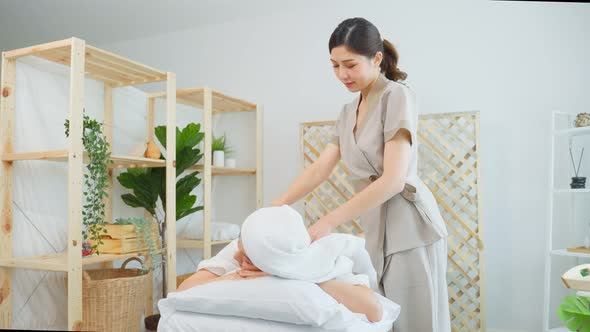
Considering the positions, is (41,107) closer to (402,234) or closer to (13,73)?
(13,73)

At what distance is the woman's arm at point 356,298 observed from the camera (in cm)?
115

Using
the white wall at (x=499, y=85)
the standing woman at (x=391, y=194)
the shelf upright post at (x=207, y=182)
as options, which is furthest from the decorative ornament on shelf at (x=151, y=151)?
the standing woman at (x=391, y=194)

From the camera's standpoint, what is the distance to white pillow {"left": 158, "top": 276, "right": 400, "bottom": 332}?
3.46 feet

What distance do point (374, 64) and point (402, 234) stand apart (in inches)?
20.3

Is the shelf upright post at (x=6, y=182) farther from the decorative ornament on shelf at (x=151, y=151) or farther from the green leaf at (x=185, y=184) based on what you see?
the green leaf at (x=185, y=184)

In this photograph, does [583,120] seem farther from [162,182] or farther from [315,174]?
[162,182]

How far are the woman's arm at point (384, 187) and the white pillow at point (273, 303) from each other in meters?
0.23

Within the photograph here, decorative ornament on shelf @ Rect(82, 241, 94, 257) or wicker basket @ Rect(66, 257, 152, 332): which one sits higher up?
decorative ornament on shelf @ Rect(82, 241, 94, 257)

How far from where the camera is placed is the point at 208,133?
132 inches

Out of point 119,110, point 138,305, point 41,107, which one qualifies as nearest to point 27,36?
point 119,110

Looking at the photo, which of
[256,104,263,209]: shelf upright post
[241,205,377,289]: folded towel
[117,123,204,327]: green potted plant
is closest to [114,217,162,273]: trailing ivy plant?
[117,123,204,327]: green potted plant

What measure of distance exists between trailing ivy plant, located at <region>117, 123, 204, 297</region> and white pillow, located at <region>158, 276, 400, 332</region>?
→ 6.68 ft

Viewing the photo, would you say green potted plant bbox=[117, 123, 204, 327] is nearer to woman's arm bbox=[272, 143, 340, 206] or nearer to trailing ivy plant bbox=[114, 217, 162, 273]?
trailing ivy plant bbox=[114, 217, 162, 273]

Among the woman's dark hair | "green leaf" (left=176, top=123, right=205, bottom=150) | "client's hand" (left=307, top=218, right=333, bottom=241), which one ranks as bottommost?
"client's hand" (left=307, top=218, right=333, bottom=241)
